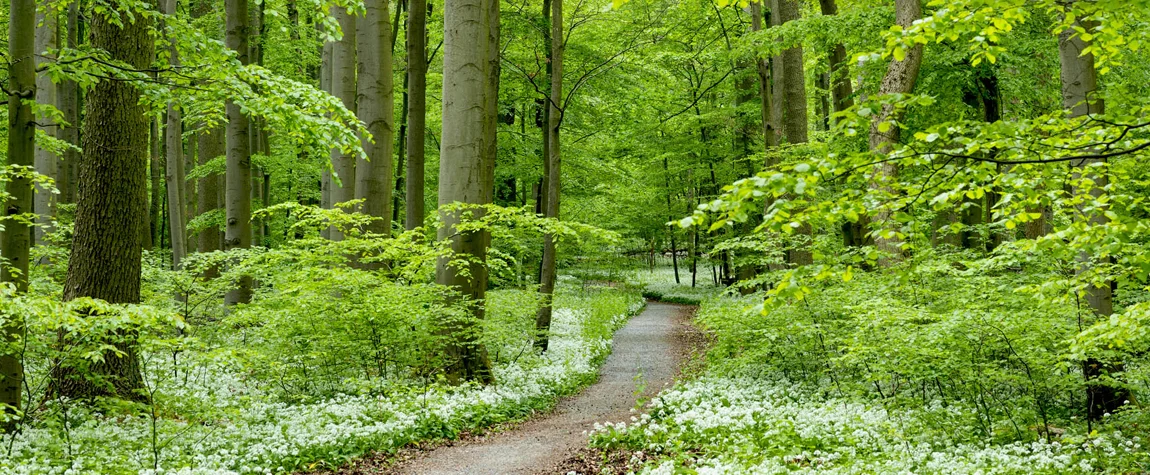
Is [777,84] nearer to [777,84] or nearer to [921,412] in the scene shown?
[777,84]

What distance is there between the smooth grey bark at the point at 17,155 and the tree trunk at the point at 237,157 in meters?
4.81

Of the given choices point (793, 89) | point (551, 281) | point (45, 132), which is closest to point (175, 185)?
point (45, 132)

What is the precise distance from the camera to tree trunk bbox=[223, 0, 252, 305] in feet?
35.1

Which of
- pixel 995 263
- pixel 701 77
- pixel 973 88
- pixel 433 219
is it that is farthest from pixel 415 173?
pixel 701 77

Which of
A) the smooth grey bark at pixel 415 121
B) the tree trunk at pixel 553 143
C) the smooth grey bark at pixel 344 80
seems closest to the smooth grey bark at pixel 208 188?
the smooth grey bark at pixel 344 80

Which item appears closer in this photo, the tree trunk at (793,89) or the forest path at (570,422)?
the forest path at (570,422)

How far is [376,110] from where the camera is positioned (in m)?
10.7

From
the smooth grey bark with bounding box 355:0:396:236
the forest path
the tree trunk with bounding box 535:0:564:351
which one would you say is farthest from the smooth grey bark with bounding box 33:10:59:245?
the forest path

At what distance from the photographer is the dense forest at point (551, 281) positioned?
4066mm

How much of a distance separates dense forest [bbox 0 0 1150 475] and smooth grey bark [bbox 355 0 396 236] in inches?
2.0

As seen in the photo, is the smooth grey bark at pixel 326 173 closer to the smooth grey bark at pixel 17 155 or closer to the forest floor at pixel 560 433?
the forest floor at pixel 560 433

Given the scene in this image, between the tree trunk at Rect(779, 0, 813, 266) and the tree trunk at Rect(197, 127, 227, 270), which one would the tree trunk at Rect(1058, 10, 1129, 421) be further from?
the tree trunk at Rect(197, 127, 227, 270)

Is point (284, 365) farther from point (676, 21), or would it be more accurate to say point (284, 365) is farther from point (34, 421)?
point (676, 21)

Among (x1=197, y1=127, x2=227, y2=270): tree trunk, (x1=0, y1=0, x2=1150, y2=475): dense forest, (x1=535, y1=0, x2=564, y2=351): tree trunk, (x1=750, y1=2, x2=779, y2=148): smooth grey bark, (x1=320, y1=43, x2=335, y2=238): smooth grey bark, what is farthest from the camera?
(x1=750, y1=2, x2=779, y2=148): smooth grey bark
